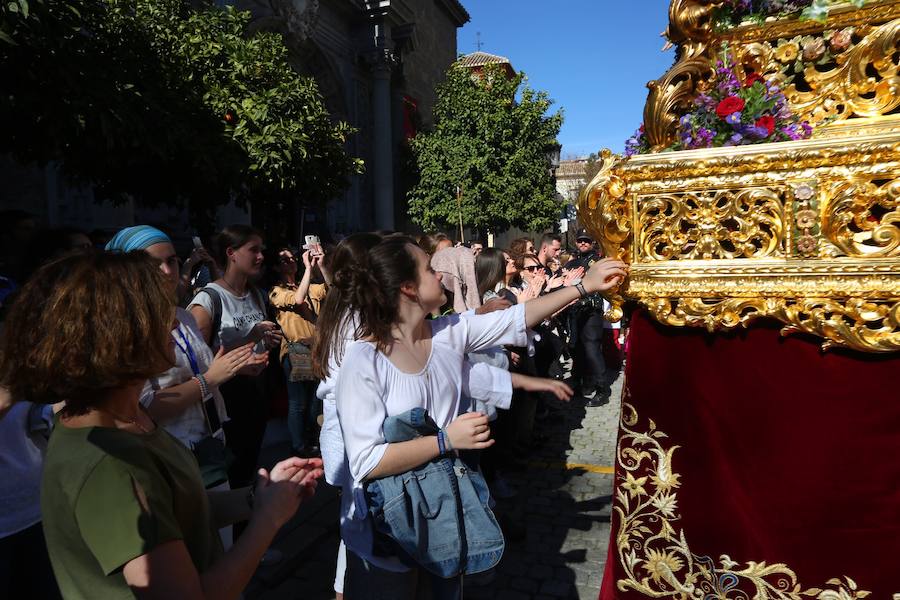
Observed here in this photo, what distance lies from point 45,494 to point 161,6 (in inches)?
246

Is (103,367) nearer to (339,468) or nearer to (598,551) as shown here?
(339,468)

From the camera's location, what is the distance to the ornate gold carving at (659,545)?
5.61ft

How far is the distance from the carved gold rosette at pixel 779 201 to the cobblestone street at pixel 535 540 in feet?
7.19

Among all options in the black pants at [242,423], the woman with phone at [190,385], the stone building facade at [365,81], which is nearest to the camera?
the woman with phone at [190,385]

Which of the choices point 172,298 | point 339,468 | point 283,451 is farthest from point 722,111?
point 283,451

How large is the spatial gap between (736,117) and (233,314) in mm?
2890

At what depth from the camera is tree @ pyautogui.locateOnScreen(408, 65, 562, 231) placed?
18891 mm

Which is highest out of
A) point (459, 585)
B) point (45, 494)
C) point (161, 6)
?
point (161, 6)

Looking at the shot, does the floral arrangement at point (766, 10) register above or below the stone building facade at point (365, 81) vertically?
below

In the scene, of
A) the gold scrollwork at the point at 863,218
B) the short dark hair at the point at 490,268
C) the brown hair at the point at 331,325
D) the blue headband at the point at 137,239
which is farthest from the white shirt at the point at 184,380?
the short dark hair at the point at 490,268

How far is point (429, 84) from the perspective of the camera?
23.1m

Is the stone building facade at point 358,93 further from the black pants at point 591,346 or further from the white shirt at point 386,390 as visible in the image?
the white shirt at point 386,390

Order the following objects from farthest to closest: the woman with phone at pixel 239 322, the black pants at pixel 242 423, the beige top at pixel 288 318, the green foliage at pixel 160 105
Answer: the beige top at pixel 288 318 < the green foliage at pixel 160 105 < the black pants at pixel 242 423 < the woman with phone at pixel 239 322

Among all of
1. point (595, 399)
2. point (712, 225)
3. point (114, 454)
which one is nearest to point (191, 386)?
point (114, 454)
